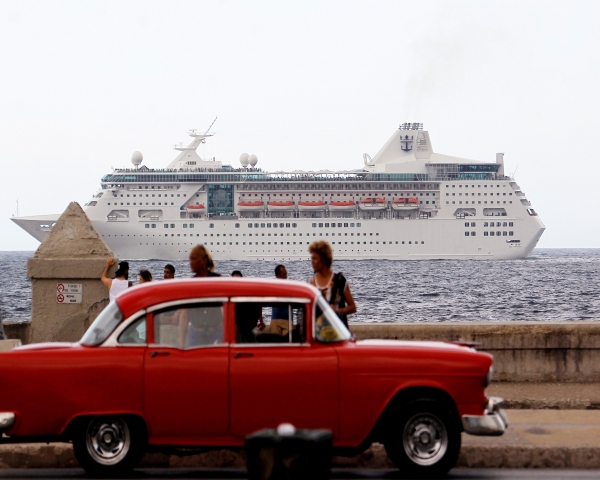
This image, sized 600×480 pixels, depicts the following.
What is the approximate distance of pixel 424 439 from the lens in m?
6.29

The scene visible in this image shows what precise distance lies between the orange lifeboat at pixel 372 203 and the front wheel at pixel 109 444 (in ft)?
291

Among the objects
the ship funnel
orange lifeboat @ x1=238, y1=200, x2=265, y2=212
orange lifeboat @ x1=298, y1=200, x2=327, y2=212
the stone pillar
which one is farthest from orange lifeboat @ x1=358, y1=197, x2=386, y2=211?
the stone pillar

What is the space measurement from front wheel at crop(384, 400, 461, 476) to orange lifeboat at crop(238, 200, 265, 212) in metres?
89.3

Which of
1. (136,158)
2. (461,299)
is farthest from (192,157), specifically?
(461,299)

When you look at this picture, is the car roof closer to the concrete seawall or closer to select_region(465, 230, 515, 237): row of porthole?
the concrete seawall

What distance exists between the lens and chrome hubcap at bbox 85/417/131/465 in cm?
623

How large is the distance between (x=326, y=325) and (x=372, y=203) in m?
89.4

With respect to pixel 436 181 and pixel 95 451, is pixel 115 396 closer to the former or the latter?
pixel 95 451

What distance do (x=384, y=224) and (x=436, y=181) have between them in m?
7.87

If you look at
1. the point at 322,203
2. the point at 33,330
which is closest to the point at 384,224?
the point at 322,203

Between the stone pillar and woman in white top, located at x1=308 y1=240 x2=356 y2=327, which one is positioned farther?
the stone pillar

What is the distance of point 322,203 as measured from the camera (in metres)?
94.8

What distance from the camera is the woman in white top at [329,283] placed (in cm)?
750

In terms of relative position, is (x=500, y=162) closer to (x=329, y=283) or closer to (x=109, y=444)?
(x=329, y=283)
